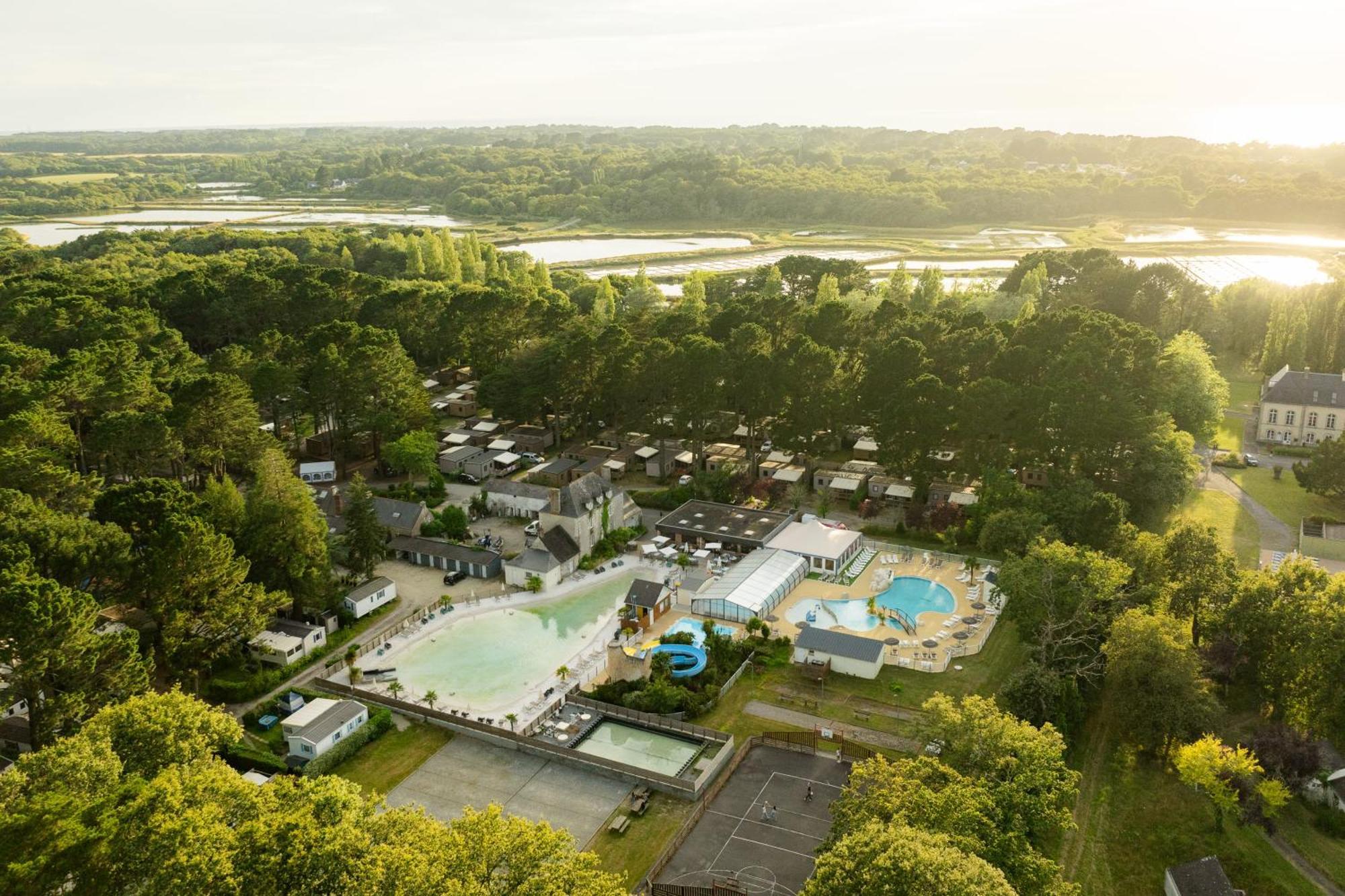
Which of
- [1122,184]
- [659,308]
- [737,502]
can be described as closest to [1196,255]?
[1122,184]

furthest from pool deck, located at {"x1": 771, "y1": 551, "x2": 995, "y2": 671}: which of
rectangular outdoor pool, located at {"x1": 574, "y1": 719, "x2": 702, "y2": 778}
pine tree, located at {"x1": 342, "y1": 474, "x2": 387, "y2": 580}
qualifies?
pine tree, located at {"x1": 342, "y1": 474, "x2": 387, "y2": 580}

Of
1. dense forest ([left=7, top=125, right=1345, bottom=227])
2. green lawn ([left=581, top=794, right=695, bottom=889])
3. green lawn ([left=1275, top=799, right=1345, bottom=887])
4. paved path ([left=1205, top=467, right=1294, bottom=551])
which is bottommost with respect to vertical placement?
green lawn ([left=581, top=794, right=695, bottom=889])

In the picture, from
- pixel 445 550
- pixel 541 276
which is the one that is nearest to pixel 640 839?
pixel 445 550

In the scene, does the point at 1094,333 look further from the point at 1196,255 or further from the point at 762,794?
the point at 1196,255

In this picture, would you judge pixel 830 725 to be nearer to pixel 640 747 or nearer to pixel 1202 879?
pixel 640 747

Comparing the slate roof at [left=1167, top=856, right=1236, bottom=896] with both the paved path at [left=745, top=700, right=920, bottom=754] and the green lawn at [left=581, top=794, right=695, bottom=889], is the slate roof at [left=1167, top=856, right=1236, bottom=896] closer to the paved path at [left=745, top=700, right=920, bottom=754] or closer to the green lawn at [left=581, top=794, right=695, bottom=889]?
the paved path at [left=745, top=700, right=920, bottom=754]

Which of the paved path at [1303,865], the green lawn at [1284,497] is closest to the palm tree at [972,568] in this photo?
the paved path at [1303,865]
